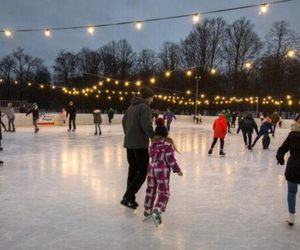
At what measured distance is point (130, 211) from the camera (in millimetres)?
4621

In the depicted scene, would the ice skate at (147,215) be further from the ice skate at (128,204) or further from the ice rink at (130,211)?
the ice skate at (128,204)

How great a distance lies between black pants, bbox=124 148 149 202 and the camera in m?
4.54

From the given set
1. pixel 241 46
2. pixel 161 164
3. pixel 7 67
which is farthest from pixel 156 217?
pixel 7 67

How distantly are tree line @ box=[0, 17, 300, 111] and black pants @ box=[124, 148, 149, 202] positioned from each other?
33.0m

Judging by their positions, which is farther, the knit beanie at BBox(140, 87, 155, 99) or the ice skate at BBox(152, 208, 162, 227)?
the knit beanie at BBox(140, 87, 155, 99)

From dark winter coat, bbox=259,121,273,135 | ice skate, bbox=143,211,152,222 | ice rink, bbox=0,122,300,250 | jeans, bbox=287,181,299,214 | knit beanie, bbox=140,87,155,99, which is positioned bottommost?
ice rink, bbox=0,122,300,250

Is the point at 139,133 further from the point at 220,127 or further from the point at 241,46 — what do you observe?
the point at 241,46

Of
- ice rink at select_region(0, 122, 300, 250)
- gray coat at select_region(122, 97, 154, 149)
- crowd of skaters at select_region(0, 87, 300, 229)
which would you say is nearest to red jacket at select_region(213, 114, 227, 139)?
ice rink at select_region(0, 122, 300, 250)

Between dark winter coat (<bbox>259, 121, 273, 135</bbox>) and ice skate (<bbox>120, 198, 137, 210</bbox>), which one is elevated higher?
dark winter coat (<bbox>259, 121, 273, 135</bbox>)

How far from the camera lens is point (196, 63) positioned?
45.6 metres

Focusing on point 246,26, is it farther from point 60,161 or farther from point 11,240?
point 11,240

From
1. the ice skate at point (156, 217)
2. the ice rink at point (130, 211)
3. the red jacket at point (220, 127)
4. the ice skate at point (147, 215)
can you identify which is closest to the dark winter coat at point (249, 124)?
the red jacket at point (220, 127)

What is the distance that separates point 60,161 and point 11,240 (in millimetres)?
5295

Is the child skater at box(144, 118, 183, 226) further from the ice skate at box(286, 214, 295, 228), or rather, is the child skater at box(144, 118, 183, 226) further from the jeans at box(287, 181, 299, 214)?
the ice skate at box(286, 214, 295, 228)
